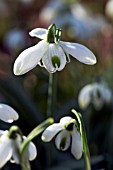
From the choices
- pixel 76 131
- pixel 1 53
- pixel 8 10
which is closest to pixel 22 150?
pixel 76 131

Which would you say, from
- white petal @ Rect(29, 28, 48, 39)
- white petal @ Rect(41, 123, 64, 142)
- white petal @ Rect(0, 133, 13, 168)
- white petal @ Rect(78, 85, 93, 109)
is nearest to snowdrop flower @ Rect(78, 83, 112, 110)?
white petal @ Rect(78, 85, 93, 109)

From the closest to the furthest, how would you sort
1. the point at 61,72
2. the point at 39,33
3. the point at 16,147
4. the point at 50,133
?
the point at 16,147
the point at 50,133
the point at 39,33
the point at 61,72

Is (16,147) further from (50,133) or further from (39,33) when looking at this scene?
(39,33)

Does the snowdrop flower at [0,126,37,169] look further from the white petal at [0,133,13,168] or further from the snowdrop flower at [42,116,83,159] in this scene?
the snowdrop flower at [42,116,83,159]

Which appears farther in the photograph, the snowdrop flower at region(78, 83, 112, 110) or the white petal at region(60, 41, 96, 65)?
the snowdrop flower at region(78, 83, 112, 110)

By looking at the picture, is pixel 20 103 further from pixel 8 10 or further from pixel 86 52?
pixel 8 10

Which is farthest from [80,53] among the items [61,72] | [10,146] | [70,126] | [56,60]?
[61,72]
